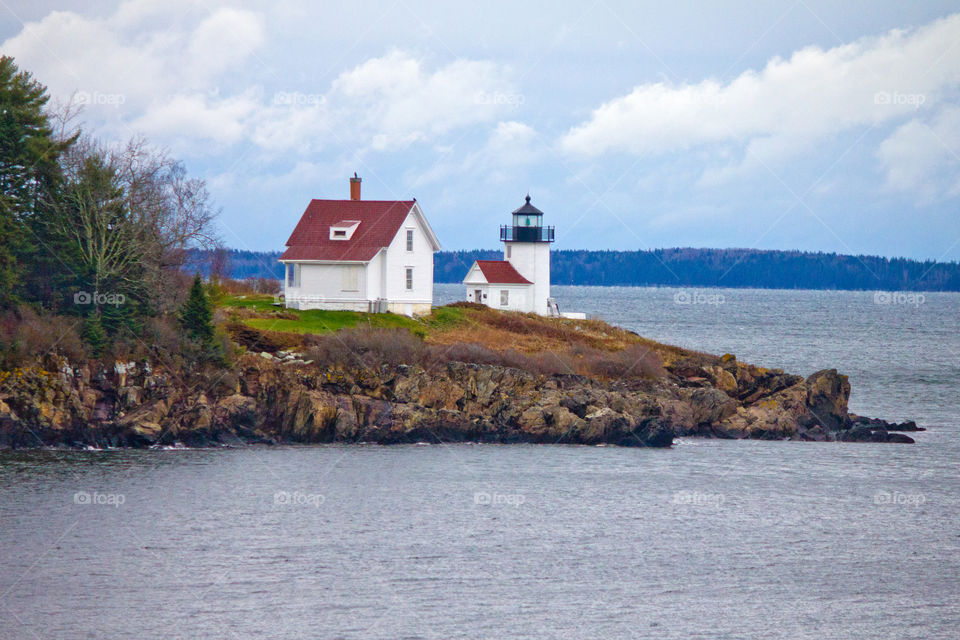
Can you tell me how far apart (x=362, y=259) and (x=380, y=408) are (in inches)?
517

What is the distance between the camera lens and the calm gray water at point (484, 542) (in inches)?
773

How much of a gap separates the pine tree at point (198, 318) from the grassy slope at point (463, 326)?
456 centimetres

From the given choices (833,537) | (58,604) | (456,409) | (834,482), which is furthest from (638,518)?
(58,604)

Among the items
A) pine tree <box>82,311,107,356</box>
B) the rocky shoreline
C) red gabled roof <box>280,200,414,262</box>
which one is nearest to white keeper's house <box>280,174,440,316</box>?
red gabled roof <box>280,200,414,262</box>

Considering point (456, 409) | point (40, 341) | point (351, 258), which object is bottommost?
point (456, 409)

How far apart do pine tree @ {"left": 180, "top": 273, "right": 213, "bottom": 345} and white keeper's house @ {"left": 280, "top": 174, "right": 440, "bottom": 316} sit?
425 inches

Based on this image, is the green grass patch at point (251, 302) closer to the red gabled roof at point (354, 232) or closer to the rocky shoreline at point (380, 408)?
the red gabled roof at point (354, 232)

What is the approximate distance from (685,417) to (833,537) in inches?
497

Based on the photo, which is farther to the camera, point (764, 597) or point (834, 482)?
point (834, 482)

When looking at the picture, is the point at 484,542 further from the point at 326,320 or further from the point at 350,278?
the point at 350,278

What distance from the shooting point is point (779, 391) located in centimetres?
4009

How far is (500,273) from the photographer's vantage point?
58.2 meters

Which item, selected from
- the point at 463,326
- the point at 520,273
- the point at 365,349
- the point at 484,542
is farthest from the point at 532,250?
the point at 484,542

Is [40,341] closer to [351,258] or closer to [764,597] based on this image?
[351,258]
